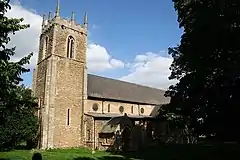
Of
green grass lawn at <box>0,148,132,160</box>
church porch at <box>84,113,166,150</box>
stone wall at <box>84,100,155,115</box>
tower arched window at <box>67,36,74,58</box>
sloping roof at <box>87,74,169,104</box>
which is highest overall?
tower arched window at <box>67,36,74,58</box>

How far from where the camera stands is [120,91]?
4128 cm

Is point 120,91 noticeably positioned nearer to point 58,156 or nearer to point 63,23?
point 63,23

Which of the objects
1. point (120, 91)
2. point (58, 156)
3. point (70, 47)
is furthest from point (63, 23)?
point (58, 156)

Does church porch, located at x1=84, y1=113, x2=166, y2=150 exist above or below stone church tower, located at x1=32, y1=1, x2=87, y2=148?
below

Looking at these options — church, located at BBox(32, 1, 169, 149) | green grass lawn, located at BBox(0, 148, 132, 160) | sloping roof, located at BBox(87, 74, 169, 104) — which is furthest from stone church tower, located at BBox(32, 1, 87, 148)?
green grass lawn, located at BBox(0, 148, 132, 160)

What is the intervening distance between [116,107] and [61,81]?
379 inches

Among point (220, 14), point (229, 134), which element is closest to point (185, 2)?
point (220, 14)

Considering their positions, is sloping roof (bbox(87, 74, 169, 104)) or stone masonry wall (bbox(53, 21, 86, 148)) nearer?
stone masonry wall (bbox(53, 21, 86, 148))

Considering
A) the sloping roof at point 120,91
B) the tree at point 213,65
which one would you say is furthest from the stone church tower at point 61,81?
the tree at point 213,65

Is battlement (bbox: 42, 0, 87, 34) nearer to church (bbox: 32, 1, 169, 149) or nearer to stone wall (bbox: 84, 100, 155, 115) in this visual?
church (bbox: 32, 1, 169, 149)

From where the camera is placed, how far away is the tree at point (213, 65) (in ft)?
49.6

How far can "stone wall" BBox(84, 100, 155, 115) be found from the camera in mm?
35969

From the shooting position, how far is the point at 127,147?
33.3 m

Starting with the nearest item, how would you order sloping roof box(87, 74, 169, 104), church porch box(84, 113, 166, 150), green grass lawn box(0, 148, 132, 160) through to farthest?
green grass lawn box(0, 148, 132, 160), church porch box(84, 113, 166, 150), sloping roof box(87, 74, 169, 104)
